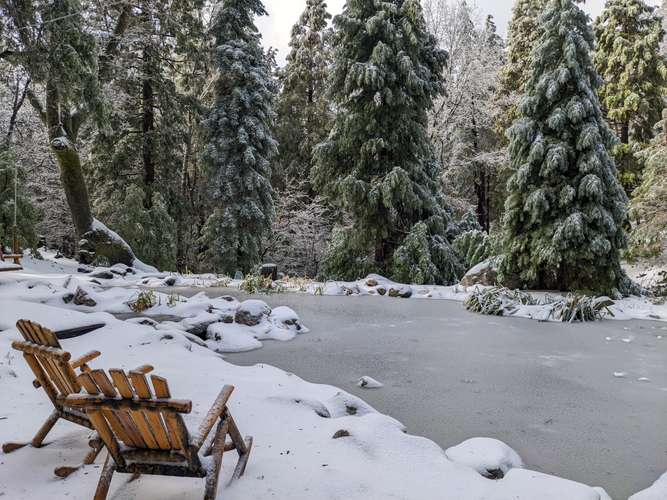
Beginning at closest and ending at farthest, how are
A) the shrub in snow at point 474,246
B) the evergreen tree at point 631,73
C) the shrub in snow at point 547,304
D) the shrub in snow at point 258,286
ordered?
the shrub in snow at point 547,304
the shrub in snow at point 258,286
the shrub in snow at point 474,246
the evergreen tree at point 631,73

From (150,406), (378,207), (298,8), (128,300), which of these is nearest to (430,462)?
(150,406)

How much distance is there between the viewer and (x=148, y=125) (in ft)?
49.8

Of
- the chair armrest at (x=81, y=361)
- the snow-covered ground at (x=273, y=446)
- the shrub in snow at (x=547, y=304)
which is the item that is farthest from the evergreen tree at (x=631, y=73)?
the chair armrest at (x=81, y=361)

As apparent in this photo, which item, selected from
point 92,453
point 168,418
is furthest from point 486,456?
point 92,453

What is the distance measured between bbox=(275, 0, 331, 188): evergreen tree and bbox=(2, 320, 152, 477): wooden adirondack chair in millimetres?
16957

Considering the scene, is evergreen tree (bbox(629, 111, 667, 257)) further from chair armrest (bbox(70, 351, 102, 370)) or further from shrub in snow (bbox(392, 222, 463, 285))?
chair armrest (bbox(70, 351, 102, 370))

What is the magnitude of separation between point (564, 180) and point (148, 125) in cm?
1223

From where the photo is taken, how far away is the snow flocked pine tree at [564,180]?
28.5 ft

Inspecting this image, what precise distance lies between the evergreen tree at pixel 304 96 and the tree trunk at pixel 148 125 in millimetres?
5371

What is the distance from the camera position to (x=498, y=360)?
197 inches

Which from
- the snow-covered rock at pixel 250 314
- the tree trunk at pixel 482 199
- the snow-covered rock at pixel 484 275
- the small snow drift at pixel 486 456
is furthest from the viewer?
the tree trunk at pixel 482 199

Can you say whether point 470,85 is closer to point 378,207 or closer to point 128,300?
→ point 378,207

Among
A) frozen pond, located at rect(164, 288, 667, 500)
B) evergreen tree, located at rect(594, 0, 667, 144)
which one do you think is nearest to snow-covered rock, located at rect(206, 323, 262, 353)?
frozen pond, located at rect(164, 288, 667, 500)

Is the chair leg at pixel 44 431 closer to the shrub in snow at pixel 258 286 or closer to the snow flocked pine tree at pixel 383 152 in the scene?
the shrub in snow at pixel 258 286
